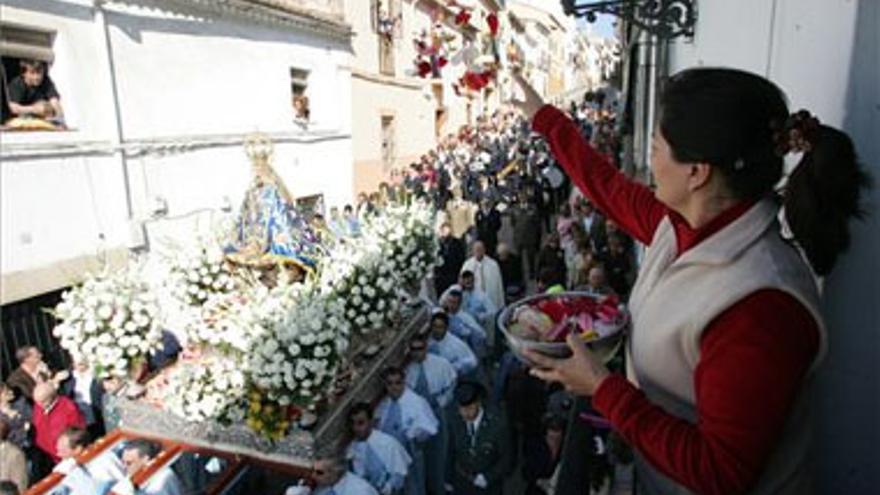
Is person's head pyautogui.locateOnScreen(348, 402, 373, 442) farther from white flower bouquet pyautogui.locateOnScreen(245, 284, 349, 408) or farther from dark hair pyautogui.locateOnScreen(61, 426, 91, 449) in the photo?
dark hair pyautogui.locateOnScreen(61, 426, 91, 449)

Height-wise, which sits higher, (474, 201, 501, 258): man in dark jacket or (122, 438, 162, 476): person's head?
(474, 201, 501, 258): man in dark jacket

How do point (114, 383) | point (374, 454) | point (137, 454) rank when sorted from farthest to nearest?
point (114, 383), point (374, 454), point (137, 454)

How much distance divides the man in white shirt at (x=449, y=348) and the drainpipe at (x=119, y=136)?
463cm

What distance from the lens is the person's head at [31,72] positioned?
7.39 m

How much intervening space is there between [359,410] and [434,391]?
1.33m

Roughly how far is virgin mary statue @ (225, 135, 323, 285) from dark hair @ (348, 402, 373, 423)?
1.44 m

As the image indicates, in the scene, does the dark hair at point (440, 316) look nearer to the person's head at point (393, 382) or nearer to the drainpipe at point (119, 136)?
the person's head at point (393, 382)

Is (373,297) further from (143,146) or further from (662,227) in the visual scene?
(143,146)

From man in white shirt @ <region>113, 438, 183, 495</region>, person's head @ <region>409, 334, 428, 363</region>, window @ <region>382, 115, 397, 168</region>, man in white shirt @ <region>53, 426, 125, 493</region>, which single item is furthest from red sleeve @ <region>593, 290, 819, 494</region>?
window @ <region>382, 115, 397, 168</region>

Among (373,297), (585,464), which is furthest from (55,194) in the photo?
(585,464)

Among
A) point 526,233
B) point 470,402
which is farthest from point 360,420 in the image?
point 526,233

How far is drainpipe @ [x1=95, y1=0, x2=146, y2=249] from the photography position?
827 centimetres

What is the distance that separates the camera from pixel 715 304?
1271 millimetres

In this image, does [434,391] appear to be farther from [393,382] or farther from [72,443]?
[72,443]
